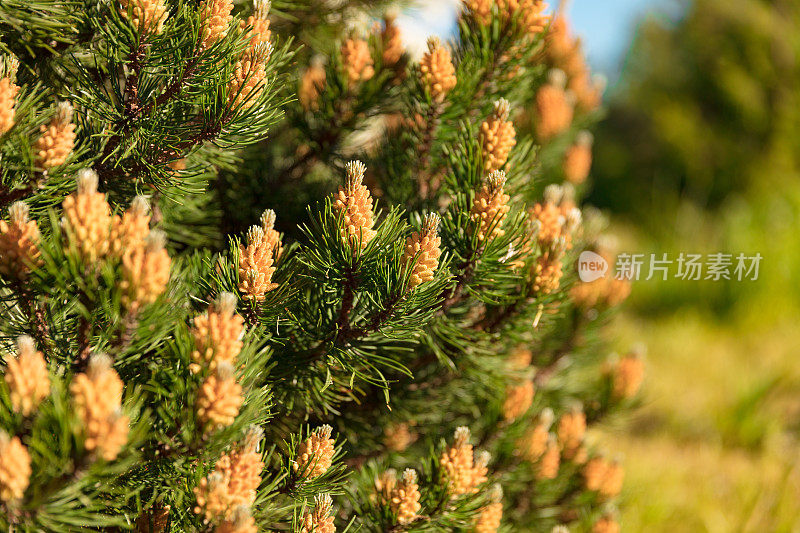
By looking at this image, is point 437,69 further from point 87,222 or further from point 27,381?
point 27,381

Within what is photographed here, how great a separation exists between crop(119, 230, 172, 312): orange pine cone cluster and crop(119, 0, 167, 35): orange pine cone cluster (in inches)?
13.4

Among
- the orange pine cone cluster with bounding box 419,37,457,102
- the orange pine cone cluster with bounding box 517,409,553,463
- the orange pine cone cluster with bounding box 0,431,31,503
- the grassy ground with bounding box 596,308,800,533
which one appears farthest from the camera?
the grassy ground with bounding box 596,308,800,533

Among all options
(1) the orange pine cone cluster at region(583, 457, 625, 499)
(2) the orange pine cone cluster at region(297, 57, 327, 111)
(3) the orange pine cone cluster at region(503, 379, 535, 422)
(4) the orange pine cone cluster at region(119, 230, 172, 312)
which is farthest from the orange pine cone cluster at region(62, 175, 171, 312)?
(1) the orange pine cone cluster at region(583, 457, 625, 499)

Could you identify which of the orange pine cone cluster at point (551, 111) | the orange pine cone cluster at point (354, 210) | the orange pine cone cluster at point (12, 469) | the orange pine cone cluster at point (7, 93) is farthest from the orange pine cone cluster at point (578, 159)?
the orange pine cone cluster at point (12, 469)

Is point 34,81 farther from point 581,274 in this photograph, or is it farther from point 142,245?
point 581,274

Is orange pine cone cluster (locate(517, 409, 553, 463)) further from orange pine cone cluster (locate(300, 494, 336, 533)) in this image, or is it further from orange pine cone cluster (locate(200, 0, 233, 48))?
orange pine cone cluster (locate(200, 0, 233, 48))

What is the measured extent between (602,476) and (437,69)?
0.98 m

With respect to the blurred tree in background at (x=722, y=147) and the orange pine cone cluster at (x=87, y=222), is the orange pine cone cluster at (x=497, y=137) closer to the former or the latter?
the orange pine cone cluster at (x=87, y=222)

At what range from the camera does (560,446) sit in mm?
1470

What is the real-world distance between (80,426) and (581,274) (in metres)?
1.08

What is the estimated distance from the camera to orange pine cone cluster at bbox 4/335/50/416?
726mm

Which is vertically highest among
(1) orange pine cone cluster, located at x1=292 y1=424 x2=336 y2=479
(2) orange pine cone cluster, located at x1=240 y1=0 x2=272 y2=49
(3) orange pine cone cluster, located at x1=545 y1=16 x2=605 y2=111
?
(3) orange pine cone cluster, located at x1=545 y1=16 x2=605 y2=111

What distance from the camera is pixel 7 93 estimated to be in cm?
86

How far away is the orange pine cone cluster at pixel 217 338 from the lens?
80cm
